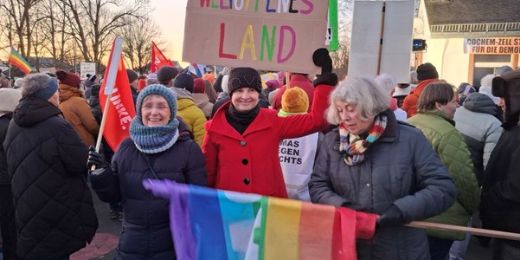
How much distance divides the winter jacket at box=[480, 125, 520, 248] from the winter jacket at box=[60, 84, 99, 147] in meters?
4.73

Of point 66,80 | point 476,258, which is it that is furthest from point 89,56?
point 476,258

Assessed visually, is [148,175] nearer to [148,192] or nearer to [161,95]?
[148,192]

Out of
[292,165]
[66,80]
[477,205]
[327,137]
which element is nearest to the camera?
[327,137]

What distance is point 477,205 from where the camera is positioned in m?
3.39

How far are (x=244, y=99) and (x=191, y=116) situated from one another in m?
2.19

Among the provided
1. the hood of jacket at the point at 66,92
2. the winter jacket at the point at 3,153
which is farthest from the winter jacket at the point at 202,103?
the winter jacket at the point at 3,153

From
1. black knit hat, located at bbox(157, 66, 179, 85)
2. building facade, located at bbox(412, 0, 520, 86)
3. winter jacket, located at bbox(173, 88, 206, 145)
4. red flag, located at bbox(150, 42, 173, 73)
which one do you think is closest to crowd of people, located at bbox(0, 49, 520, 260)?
winter jacket, located at bbox(173, 88, 206, 145)

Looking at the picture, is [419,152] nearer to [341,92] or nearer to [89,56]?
[341,92]

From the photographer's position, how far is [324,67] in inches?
132

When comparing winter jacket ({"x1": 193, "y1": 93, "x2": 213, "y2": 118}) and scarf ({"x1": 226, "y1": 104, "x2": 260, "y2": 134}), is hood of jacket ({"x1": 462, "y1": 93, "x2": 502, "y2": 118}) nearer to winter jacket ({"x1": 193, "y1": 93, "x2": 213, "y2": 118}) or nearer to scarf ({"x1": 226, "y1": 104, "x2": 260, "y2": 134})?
scarf ({"x1": 226, "y1": 104, "x2": 260, "y2": 134})

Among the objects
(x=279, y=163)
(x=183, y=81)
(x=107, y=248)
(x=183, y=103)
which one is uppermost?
(x=183, y=81)

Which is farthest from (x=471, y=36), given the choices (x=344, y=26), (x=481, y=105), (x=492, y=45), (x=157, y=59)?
(x=481, y=105)

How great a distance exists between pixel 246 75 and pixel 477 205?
1.79m

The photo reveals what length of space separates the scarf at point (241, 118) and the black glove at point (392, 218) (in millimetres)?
1118
